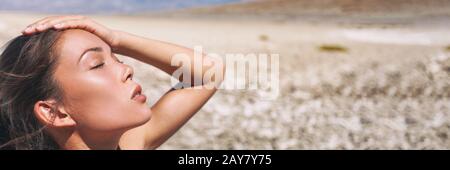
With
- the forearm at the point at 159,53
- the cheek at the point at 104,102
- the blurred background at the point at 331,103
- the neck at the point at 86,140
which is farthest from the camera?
the blurred background at the point at 331,103

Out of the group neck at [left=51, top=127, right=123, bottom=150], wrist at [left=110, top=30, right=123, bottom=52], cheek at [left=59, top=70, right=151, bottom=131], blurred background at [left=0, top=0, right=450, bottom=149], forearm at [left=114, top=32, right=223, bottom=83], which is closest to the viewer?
cheek at [left=59, top=70, right=151, bottom=131]

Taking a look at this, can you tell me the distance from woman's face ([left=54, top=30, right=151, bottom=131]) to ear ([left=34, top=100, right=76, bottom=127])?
0.03 m

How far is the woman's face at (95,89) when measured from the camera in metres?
2.17

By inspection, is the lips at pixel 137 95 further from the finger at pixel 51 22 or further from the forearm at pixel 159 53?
the forearm at pixel 159 53

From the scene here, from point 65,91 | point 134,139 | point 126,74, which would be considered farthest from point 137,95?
point 134,139

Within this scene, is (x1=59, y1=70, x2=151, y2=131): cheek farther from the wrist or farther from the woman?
the wrist

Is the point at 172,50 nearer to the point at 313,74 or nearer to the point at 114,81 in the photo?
the point at 114,81

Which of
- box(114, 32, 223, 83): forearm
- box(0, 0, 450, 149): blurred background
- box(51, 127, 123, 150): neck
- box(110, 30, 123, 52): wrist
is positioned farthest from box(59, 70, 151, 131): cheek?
box(0, 0, 450, 149): blurred background

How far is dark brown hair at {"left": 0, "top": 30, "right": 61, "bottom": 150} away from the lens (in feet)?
7.29

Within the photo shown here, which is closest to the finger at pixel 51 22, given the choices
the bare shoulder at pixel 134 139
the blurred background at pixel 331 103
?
the bare shoulder at pixel 134 139

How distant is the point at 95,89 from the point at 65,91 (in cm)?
13

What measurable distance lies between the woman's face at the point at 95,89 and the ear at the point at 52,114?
3 centimetres

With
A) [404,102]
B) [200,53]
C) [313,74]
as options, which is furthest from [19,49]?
[313,74]
